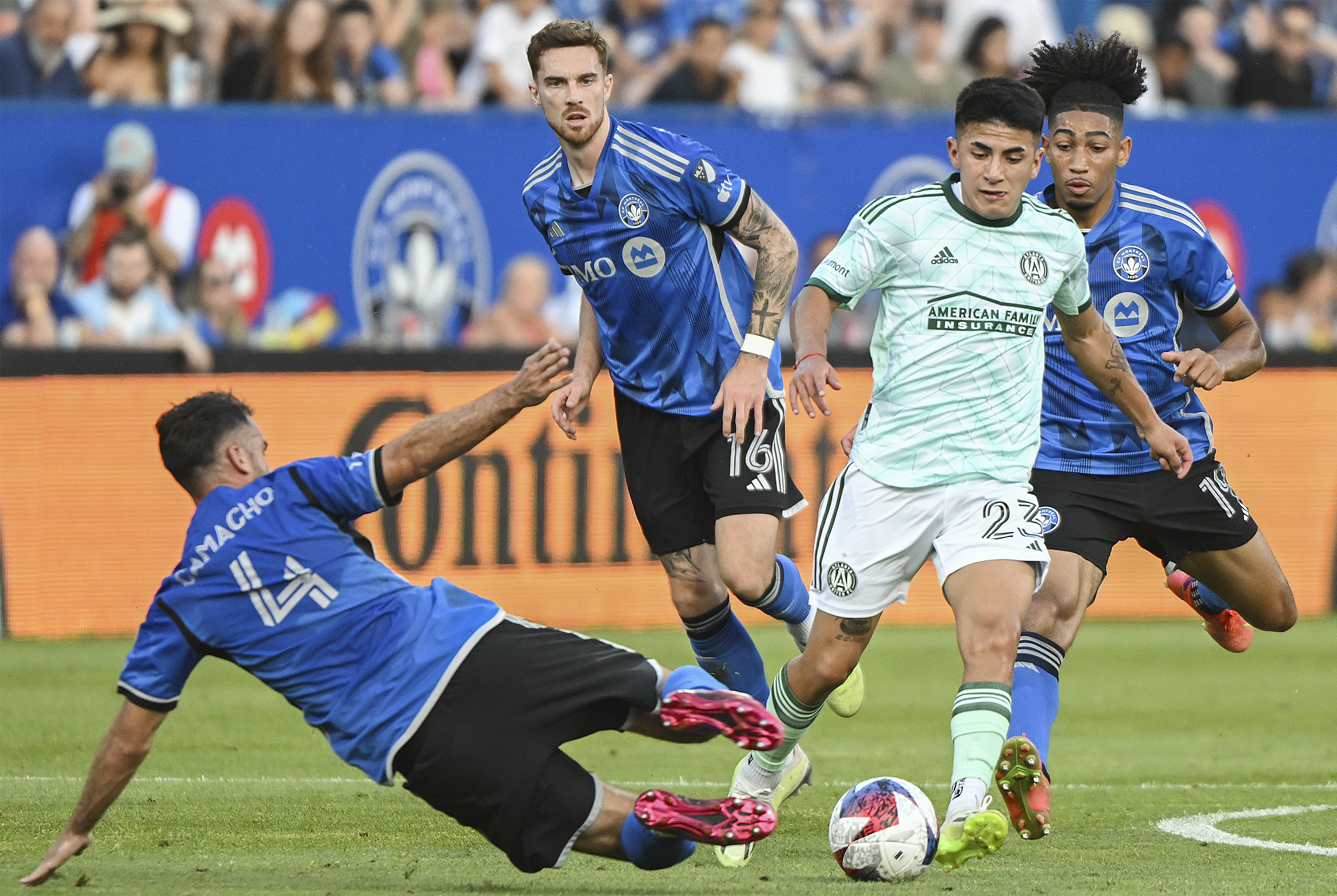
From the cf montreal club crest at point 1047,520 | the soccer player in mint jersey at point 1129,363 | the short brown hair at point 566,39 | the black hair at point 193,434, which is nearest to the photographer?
the black hair at point 193,434

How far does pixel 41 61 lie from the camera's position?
12.9m

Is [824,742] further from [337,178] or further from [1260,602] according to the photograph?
[337,178]

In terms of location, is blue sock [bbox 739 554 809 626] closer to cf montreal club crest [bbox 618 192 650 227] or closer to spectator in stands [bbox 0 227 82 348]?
cf montreal club crest [bbox 618 192 650 227]

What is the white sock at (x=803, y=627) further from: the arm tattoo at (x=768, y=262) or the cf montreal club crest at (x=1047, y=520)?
the arm tattoo at (x=768, y=262)

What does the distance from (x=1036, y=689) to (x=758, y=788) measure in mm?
1033

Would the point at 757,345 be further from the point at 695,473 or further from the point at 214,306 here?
the point at 214,306

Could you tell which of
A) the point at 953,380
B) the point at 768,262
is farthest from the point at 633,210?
the point at 953,380

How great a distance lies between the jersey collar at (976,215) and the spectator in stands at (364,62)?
29.4 feet

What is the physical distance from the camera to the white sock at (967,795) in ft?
16.3

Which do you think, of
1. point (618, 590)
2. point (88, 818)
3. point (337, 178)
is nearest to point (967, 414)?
point (88, 818)

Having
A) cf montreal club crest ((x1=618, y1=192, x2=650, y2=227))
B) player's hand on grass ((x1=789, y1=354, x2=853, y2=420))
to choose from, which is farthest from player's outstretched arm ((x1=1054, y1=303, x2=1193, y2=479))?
cf montreal club crest ((x1=618, y1=192, x2=650, y2=227))

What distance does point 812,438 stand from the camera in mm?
12625

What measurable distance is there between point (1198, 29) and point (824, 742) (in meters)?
10.3

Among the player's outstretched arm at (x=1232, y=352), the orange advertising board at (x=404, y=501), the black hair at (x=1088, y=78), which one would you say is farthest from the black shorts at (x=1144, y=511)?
the orange advertising board at (x=404, y=501)
